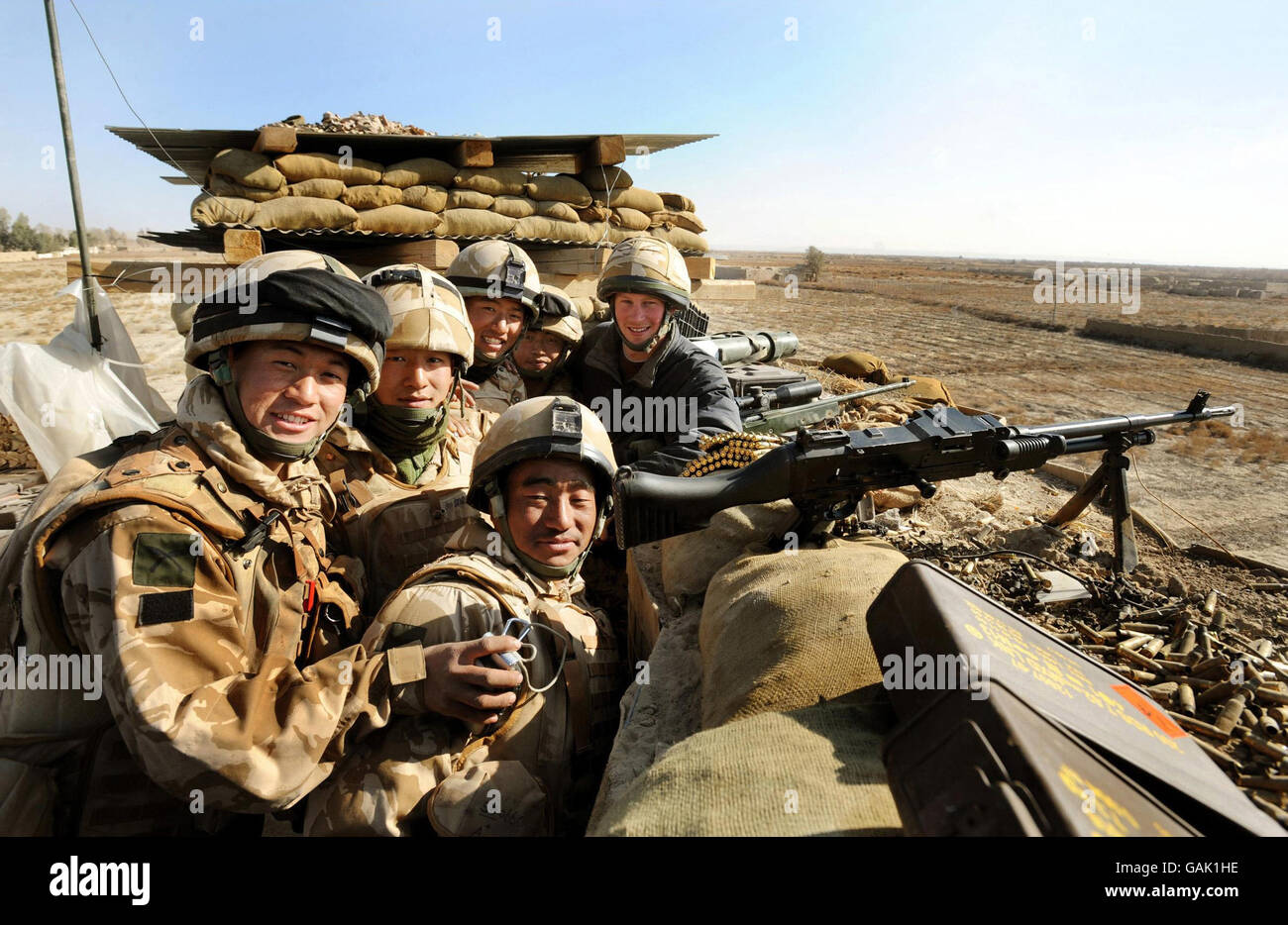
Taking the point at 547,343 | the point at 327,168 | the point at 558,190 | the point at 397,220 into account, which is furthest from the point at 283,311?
the point at 558,190

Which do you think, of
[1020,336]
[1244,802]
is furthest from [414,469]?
[1020,336]

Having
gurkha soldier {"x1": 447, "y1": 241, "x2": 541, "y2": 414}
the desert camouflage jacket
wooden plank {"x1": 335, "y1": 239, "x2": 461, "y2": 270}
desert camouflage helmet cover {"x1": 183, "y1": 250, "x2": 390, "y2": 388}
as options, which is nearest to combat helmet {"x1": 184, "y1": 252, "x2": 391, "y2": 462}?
desert camouflage helmet cover {"x1": 183, "y1": 250, "x2": 390, "y2": 388}

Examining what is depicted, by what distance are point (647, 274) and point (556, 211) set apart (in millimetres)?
4015

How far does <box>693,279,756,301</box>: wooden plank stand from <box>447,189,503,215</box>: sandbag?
267 cm

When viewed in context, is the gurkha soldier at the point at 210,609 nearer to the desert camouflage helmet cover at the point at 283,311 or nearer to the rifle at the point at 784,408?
the desert camouflage helmet cover at the point at 283,311

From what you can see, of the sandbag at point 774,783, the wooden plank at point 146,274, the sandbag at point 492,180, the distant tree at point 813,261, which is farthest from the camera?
the distant tree at point 813,261

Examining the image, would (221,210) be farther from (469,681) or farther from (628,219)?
(469,681)

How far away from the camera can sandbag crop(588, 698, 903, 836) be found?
1.48m

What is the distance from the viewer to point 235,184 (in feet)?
21.4

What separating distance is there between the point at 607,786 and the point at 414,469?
193 cm

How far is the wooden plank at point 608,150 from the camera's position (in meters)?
7.73

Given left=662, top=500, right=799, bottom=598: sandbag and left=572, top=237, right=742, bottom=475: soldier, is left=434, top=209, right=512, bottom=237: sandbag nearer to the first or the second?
left=572, top=237, right=742, bottom=475: soldier

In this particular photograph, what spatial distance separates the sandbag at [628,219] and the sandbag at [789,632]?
626 cm

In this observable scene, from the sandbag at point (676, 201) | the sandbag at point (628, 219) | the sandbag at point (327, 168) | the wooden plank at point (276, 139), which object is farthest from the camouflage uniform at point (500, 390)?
the sandbag at point (676, 201)
